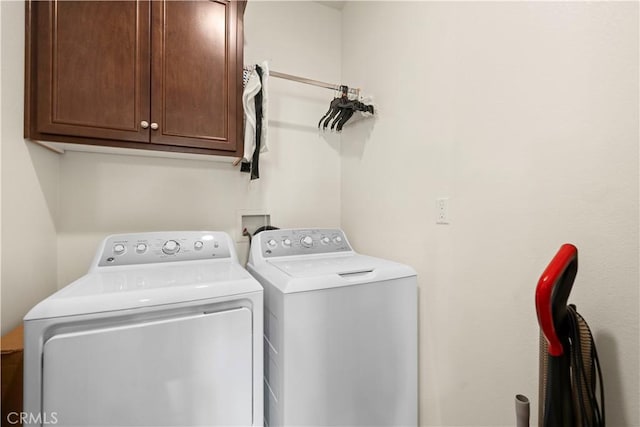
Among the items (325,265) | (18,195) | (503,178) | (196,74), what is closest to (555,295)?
(503,178)

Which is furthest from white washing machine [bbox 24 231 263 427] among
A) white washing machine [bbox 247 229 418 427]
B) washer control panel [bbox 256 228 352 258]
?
washer control panel [bbox 256 228 352 258]

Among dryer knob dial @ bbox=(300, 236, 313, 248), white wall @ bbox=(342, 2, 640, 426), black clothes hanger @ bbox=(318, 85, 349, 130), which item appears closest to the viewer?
white wall @ bbox=(342, 2, 640, 426)

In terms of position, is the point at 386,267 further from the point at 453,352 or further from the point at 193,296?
the point at 193,296

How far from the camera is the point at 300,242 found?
164cm

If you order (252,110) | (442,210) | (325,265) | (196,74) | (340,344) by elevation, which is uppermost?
(196,74)

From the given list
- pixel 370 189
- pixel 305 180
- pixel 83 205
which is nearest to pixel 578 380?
pixel 370 189

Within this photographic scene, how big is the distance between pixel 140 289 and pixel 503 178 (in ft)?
4.38

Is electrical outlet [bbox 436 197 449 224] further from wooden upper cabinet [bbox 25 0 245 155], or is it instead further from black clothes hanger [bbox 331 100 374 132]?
wooden upper cabinet [bbox 25 0 245 155]

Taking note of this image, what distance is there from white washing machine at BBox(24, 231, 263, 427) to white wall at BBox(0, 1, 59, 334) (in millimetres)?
307

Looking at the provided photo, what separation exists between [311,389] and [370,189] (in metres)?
1.17

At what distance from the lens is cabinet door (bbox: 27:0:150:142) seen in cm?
116

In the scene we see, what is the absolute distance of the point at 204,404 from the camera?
0.95 metres

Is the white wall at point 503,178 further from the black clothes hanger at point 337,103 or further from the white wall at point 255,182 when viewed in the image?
the white wall at point 255,182

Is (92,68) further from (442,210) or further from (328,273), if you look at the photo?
(442,210)
